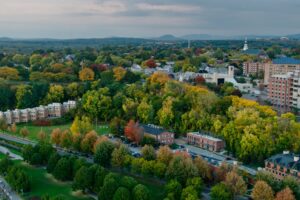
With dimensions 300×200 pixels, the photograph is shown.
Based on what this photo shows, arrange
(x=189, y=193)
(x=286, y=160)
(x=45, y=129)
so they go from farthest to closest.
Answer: (x=45, y=129) → (x=286, y=160) → (x=189, y=193)

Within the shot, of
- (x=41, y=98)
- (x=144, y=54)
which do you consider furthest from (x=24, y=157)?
(x=144, y=54)

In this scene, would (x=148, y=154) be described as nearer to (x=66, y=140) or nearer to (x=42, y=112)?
(x=66, y=140)

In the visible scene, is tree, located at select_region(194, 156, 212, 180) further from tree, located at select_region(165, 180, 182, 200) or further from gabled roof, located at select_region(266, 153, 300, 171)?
→ gabled roof, located at select_region(266, 153, 300, 171)

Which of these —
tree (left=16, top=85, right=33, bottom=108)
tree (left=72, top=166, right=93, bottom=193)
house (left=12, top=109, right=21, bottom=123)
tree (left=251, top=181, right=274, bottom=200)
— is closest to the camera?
tree (left=251, top=181, right=274, bottom=200)

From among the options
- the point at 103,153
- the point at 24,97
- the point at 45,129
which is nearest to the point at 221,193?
the point at 103,153

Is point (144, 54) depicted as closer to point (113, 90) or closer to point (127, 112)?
point (113, 90)

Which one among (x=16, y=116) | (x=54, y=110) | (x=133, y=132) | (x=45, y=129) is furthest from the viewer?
(x=54, y=110)

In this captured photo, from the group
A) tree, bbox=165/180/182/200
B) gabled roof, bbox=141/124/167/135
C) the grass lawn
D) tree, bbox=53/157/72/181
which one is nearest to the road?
gabled roof, bbox=141/124/167/135
